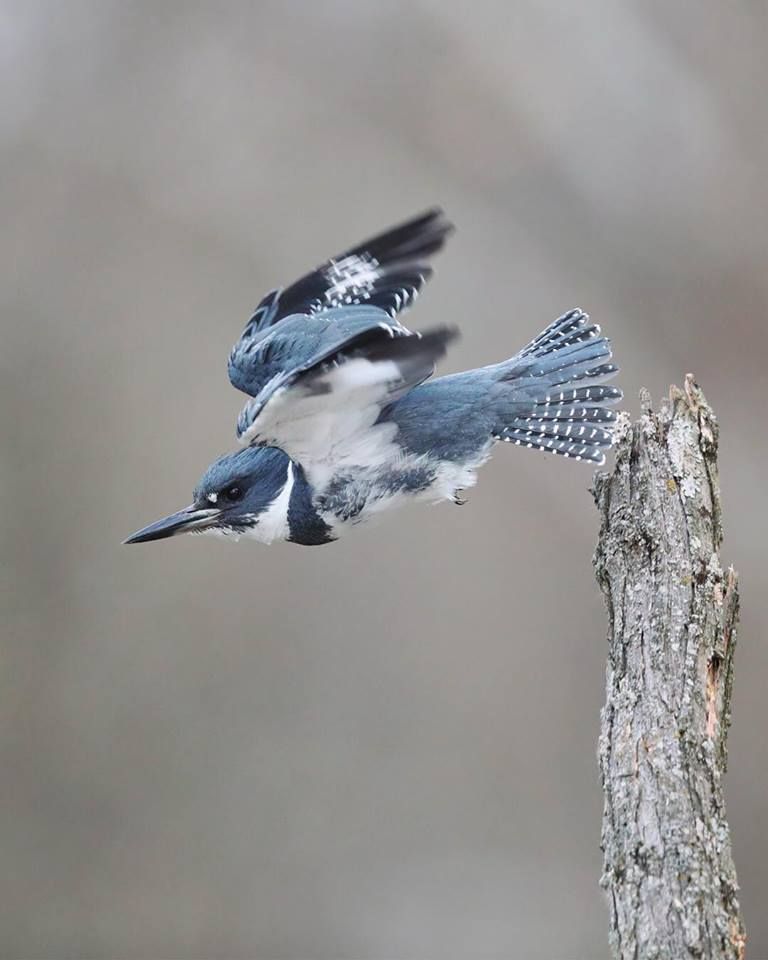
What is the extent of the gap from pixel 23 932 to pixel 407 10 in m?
3.39

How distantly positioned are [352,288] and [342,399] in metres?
0.60

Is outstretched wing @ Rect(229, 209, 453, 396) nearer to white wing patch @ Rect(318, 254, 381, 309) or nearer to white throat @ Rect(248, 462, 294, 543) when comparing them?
white wing patch @ Rect(318, 254, 381, 309)

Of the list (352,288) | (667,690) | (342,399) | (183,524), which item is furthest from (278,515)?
(667,690)

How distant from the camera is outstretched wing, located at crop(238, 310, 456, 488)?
197 cm

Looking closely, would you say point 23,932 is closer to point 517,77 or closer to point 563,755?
point 563,755

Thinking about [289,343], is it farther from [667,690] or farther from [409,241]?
[667,690]

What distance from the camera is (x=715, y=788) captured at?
1.66m

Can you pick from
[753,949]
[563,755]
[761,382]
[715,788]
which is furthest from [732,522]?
[715,788]

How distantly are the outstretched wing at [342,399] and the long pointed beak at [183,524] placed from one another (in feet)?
0.72

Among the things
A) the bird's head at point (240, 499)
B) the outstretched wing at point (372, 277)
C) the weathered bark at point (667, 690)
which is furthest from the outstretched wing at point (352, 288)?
the weathered bark at point (667, 690)

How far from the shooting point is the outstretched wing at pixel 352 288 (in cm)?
249

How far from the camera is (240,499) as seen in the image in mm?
2383

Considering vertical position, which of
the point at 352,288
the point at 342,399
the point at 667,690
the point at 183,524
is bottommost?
the point at 667,690

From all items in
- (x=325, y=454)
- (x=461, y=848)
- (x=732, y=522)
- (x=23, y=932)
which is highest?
(x=732, y=522)
